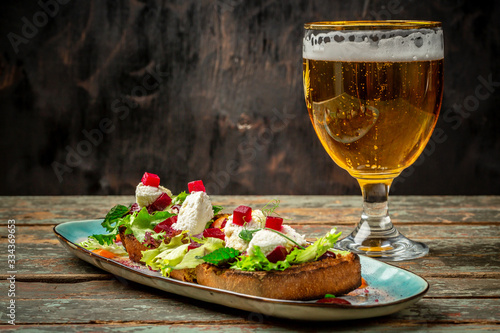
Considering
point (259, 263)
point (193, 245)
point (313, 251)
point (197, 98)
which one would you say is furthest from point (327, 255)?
point (197, 98)

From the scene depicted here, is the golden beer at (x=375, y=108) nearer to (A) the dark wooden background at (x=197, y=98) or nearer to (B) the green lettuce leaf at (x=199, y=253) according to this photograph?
(B) the green lettuce leaf at (x=199, y=253)

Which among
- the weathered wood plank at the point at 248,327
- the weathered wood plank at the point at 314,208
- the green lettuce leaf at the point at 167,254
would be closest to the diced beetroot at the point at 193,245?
the green lettuce leaf at the point at 167,254

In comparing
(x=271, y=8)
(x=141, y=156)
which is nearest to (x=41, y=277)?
(x=141, y=156)

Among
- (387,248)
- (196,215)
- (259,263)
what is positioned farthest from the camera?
(387,248)

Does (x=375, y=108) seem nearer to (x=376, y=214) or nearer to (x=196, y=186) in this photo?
(x=376, y=214)

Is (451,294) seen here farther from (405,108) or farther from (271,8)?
(271,8)

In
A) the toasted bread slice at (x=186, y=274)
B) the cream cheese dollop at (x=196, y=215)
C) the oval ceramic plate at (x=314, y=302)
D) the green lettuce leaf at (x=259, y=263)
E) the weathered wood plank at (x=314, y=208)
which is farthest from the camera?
the weathered wood plank at (x=314, y=208)
